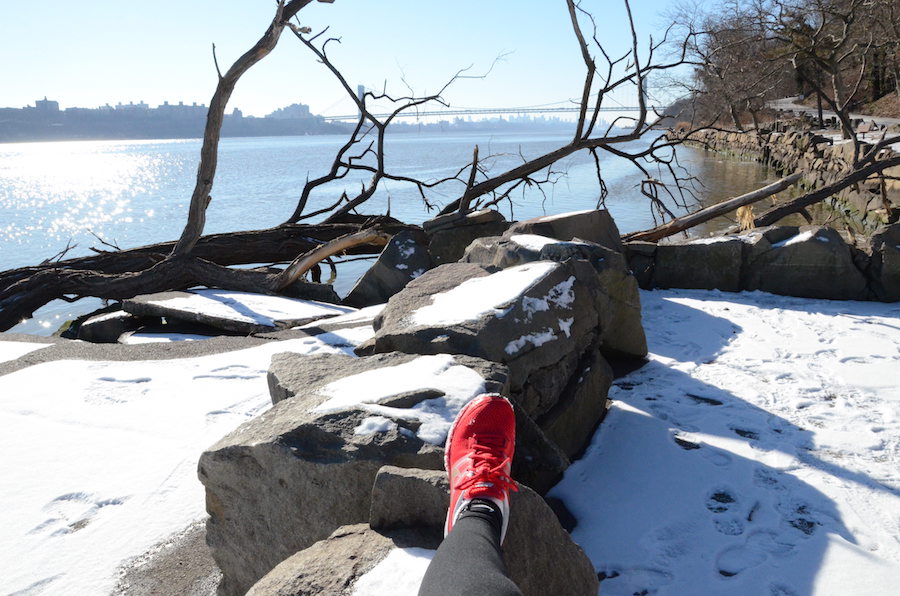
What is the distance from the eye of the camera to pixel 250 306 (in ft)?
19.6

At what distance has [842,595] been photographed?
210 cm

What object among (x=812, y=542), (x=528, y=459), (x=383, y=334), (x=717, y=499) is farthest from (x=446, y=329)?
(x=812, y=542)

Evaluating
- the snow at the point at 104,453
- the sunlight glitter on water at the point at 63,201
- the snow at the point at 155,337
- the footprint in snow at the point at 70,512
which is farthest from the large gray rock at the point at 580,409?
the sunlight glitter on water at the point at 63,201

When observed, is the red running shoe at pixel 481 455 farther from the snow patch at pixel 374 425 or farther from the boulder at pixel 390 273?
the boulder at pixel 390 273

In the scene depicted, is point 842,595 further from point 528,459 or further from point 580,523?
point 528,459

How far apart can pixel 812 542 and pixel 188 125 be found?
112328 mm

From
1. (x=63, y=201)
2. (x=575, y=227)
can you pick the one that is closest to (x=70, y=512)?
(x=575, y=227)

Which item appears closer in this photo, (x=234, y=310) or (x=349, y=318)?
(x=349, y=318)

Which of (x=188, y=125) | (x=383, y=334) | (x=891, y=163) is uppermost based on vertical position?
(x=188, y=125)

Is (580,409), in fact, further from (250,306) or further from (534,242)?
(250,306)

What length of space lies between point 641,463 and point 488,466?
4.90 ft

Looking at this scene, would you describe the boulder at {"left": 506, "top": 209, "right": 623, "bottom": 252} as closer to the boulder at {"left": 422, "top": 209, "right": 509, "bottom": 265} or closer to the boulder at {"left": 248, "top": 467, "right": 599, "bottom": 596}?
the boulder at {"left": 422, "top": 209, "right": 509, "bottom": 265}

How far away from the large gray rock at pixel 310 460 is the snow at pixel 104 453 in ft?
1.76

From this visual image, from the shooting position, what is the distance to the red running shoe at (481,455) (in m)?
1.77
